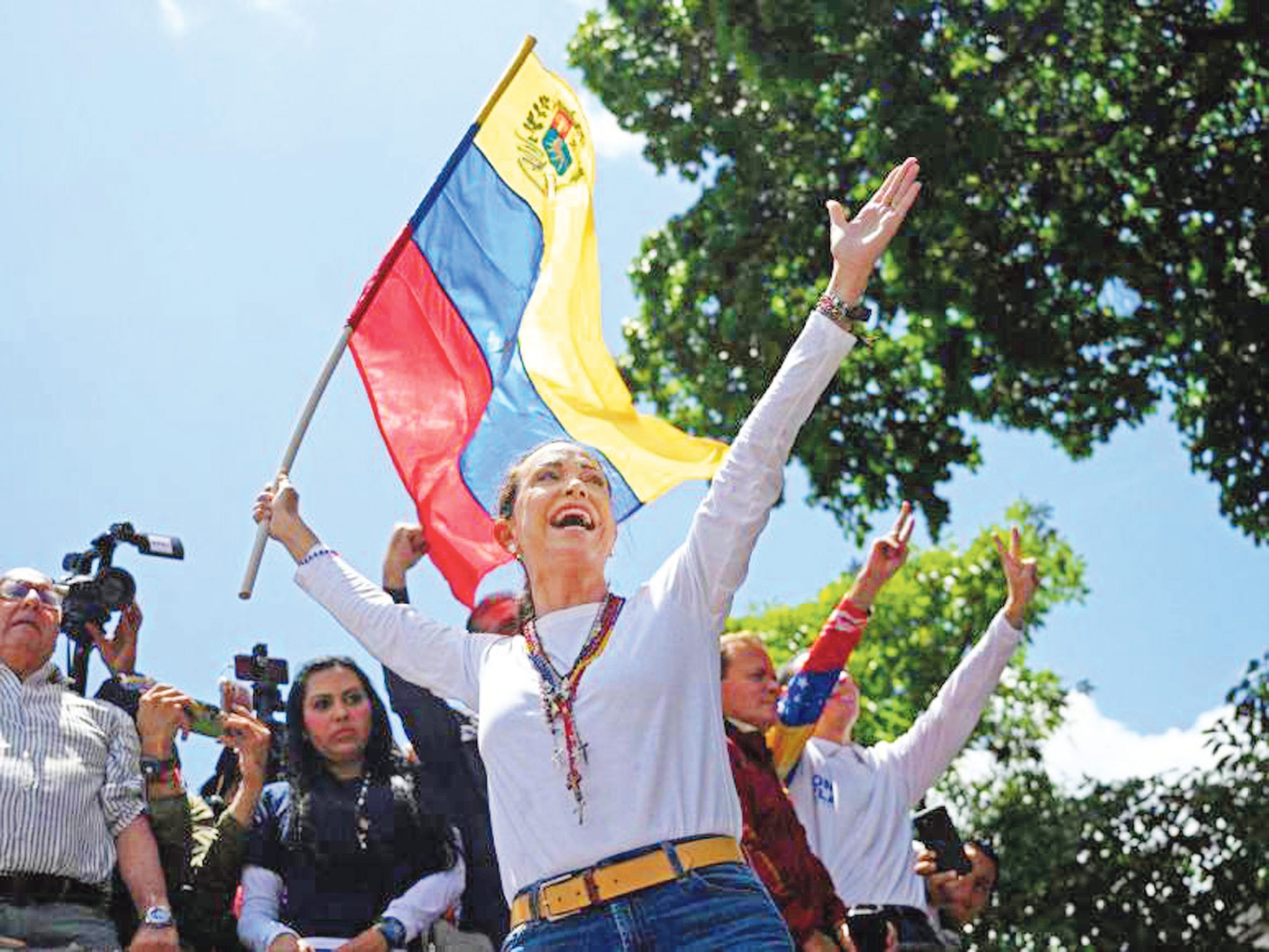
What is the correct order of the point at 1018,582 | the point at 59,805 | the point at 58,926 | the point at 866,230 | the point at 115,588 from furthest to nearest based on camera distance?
the point at 1018,582 < the point at 115,588 < the point at 59,805 < the point at 58,926 < the point at 866,230

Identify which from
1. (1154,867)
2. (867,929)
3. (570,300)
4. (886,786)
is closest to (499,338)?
(570,300)

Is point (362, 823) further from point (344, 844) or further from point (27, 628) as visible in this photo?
point (27, 628)

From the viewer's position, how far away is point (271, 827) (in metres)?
5.01

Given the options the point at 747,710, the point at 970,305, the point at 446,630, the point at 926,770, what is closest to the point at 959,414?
the point at 970,305

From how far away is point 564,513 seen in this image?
11.5 ft

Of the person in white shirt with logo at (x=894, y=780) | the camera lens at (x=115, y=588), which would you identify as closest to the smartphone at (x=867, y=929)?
the person in white shirt with logo at (x=894, y=780)

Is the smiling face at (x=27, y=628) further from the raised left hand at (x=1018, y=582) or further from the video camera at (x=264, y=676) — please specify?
the raised left hand at (x=1018, y=582)

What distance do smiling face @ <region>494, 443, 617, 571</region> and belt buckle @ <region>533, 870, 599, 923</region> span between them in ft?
2.23

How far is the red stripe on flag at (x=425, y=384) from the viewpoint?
5625 millimetres

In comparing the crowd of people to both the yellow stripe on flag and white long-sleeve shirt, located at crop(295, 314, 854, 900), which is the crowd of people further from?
the yellow stripe on flag

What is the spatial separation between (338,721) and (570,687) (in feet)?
7.00

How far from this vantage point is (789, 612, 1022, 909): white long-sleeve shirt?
586cm

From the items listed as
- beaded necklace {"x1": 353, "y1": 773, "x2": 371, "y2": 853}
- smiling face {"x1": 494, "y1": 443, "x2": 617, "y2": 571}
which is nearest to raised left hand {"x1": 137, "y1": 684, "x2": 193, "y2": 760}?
beaded necklace {"x1": 353, "y1": 773, "x2": 371, "y2": 853}

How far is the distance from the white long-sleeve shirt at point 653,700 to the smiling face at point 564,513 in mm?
126
